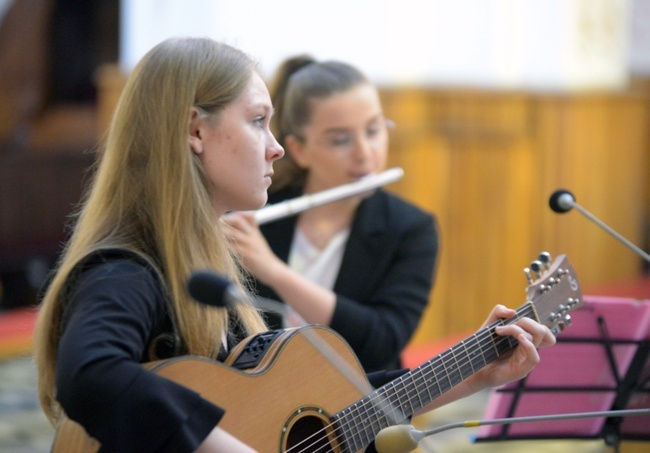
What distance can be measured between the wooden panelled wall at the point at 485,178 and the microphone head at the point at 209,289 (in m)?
3.38

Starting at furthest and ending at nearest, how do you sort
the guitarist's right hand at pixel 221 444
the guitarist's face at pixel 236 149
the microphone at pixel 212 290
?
the guitarist's face at pixel 236 149 < the guitarist's right hand at pixel 221 444 < the microphone at pixel 212 290

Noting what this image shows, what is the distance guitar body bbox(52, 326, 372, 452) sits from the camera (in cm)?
149

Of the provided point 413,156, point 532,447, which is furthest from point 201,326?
point 413,156

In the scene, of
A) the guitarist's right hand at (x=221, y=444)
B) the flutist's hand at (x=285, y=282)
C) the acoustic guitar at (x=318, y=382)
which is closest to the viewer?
the guitarist's right hand at (x=221, y=444)

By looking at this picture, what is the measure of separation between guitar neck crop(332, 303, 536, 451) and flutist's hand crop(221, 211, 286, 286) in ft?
2.14

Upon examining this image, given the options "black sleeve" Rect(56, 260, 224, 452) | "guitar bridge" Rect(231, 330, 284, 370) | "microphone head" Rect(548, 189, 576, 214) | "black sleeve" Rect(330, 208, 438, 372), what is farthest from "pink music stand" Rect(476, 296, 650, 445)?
"black sleeve" Rect(56, 260, 224, 452)

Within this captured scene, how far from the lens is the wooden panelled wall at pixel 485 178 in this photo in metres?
4.84

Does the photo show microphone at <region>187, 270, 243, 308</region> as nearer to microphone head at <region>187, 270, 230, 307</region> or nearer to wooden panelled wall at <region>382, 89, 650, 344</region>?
microphone head at <region>187, 270, 230, 307</region>

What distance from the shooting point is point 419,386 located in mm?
1805

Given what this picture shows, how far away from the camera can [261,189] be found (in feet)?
5.51

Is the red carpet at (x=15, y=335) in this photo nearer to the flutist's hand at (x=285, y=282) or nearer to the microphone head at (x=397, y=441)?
the flutist's hand at (x=285, y=282)

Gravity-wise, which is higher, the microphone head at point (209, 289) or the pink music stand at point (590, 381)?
the microphone head at point (209, 289)

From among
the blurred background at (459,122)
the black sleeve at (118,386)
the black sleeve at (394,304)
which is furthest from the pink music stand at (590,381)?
the blurred background at (459,122)

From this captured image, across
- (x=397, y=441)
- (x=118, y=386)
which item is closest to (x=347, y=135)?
(x=397, y=441)
